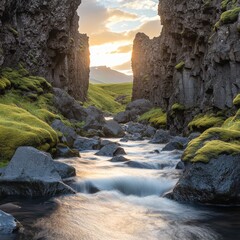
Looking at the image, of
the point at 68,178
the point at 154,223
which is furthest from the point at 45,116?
the point at 154,223

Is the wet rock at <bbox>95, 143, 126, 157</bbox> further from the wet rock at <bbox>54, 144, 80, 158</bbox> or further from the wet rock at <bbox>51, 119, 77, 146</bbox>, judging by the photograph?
the wet rock at <bbox>51, 119, 77, 146</bbox>

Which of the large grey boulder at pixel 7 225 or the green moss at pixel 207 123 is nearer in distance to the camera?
the large grey boulder at pixel 7 225

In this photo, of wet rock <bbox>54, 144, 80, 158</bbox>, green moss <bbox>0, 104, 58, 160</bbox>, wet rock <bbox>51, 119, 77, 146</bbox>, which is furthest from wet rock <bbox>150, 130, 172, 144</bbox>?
green moss <bbox>0, 104, 58, 160</bbox>

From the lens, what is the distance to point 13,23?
50594 millimetres

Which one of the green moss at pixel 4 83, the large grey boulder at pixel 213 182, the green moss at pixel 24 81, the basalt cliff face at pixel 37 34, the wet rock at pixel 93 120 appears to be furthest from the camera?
the wet rock at pixel 93 120

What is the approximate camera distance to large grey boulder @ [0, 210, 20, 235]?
38.4ft

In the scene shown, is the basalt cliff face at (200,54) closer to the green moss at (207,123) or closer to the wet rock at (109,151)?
the green moss at (207,123)

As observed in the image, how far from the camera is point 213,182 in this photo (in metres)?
16.4

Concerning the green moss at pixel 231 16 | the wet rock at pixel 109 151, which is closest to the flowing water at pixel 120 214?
the wet rock at pixel 109 151

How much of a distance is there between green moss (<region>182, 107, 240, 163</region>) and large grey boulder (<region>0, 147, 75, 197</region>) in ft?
22.7

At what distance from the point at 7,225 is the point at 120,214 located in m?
5.59

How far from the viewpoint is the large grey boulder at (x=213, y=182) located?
53.4ft

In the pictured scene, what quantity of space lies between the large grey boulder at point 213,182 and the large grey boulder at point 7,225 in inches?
341

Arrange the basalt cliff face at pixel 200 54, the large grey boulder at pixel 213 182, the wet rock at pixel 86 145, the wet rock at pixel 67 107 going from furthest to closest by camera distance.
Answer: the wet rock at pixel 67 107 → the basalt cliff face at pixel 200 54 → the wet rock at pixel 86 145 → the large grey boulder at pixel 213 182
